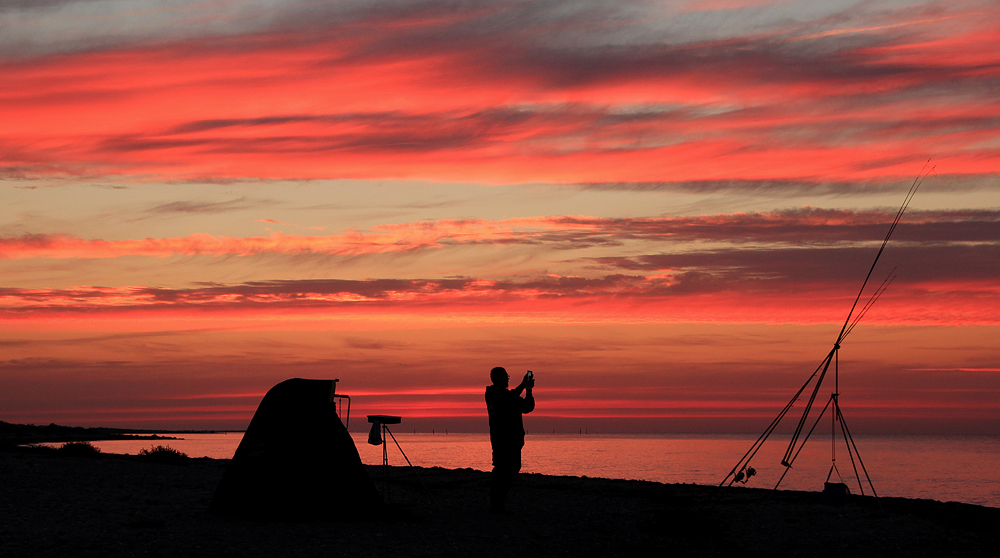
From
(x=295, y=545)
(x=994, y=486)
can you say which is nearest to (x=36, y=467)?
(x=295, y=545)

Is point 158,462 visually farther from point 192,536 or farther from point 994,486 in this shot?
point 994,486

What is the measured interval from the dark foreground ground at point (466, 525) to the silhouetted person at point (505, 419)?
0.80 meters

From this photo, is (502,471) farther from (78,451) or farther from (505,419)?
(78,451)

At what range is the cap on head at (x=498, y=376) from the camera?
14070 millimetres

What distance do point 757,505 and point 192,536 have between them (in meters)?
11.0

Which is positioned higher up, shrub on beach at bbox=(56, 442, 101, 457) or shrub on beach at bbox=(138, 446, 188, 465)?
shrub on beach at bbox=(56, 442, 101, 457)

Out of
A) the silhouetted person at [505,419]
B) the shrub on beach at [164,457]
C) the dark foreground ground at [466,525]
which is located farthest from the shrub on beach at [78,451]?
the silhouetted person at [505,419]

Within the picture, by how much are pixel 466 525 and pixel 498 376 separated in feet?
8.21

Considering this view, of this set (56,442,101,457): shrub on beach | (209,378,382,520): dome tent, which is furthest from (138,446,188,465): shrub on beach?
(209,378,382,520): dome tent

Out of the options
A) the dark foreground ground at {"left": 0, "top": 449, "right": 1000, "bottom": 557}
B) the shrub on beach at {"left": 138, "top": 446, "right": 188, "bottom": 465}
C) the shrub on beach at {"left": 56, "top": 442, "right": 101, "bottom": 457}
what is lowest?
the dark foreground ground at {"left": 0, "top": 449, "right": 1000, "bottom": 557}

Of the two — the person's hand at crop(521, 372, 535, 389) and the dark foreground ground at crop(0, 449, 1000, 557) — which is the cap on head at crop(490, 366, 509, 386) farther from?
the dark foreground ground at crop(0, 449, 1000, 557)

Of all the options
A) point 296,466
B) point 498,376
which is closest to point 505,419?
point 498,376

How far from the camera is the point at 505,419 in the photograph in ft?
45.4

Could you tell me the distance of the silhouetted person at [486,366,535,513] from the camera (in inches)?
542
